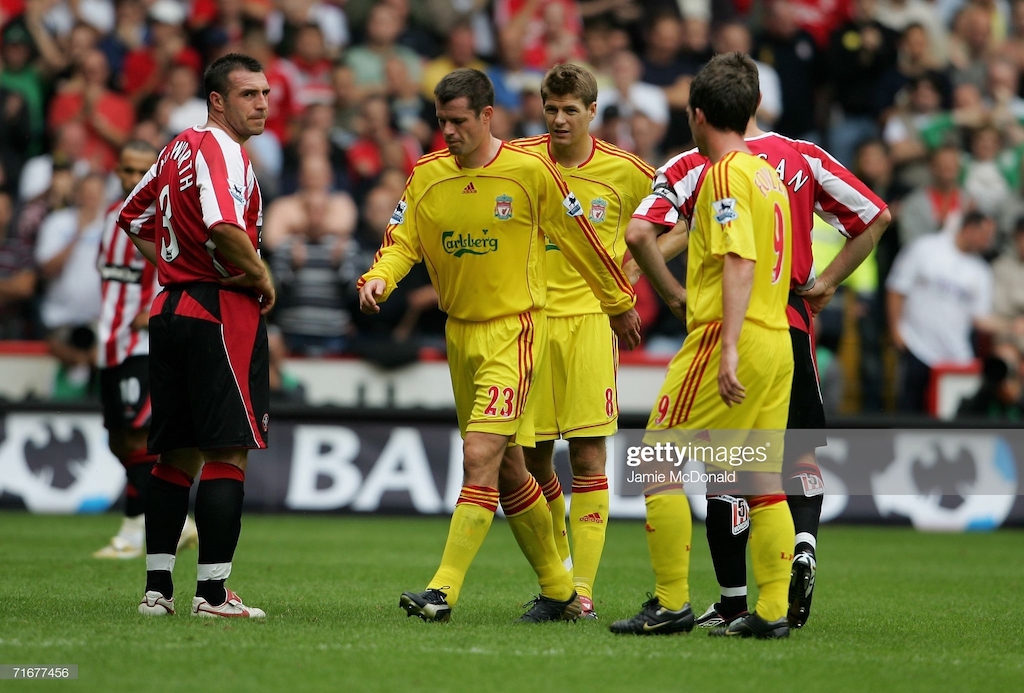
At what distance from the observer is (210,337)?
269 inches

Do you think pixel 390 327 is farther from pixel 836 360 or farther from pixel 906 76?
pixel 906 76

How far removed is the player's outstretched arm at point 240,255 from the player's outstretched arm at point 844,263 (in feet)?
8.65

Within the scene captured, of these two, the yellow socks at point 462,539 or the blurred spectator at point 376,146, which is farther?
the blurred spectator at point 376,146

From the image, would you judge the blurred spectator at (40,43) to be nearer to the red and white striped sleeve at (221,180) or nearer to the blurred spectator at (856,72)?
the blurred spectator at (856,72)

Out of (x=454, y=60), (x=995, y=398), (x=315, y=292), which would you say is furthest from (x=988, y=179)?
(x=315, y=292)

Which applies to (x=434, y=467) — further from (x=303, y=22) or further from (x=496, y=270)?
(x=496, y=270)

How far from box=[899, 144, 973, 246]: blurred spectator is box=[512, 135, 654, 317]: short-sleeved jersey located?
825cm

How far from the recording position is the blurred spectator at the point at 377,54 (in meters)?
16.5

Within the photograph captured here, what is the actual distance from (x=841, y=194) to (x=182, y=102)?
393 inches

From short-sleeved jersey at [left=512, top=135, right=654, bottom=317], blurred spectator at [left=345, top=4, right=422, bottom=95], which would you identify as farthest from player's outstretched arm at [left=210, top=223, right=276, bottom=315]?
blurred spectator at [left=345, top=4, right=422, bottom=95]

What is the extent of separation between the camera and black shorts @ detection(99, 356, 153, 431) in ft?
33.4

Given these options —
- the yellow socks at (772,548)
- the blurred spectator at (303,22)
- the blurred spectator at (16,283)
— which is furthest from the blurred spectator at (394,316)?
the yellow socks at (772,548)

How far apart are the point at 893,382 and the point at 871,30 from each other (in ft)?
16.2

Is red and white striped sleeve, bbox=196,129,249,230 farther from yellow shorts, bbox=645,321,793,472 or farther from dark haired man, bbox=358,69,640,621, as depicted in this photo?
yellow shorts, bbox=645,321,793,472
